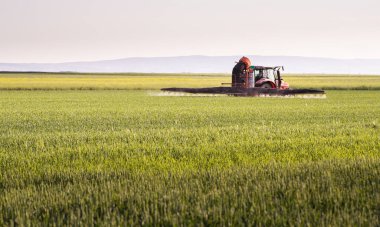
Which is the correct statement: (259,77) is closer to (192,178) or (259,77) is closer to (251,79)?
(251,79)

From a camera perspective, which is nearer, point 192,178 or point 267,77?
point 192,178

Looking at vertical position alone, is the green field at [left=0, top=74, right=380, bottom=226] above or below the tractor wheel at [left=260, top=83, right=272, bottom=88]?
below

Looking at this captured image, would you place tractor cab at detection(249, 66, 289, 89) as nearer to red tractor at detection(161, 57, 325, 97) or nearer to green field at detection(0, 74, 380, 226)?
red tractor at detection(161, 57, 325, 97)

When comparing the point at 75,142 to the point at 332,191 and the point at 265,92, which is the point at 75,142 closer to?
the point at 332,191

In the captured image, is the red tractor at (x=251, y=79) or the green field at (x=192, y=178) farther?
the red tractor at (x=251, y=79)

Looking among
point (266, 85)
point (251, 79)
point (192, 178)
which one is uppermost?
point (251, 79)

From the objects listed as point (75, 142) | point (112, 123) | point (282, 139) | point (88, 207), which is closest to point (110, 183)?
point (88, 207)

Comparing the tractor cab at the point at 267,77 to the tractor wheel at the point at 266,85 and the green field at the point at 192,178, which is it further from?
the green field at the point at 192,178

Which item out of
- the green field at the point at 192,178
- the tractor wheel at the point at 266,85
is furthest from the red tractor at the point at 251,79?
the green field at the point at 192,178

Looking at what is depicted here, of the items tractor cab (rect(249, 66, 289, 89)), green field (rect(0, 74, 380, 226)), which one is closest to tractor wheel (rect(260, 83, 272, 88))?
tractor cab (rect(249, 66, 289, 89))

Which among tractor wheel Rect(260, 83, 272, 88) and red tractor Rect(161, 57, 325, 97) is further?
tractor wheel Rect(260, 83, 272, 88)

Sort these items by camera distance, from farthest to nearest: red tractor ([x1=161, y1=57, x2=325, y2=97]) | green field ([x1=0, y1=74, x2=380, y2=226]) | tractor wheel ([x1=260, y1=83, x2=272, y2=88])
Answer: tractor wheel ([x1=260, y1=83, x2=272, y2=88])
red tractor ([x1=161, y1=57, x2=325, y2=97])
green field ([x1=0, y1=74, x2=380, y2=226])

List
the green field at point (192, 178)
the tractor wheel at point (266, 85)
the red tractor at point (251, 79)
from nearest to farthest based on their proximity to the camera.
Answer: the green field at point (192, 178), the red tractor at point (251, 79), the tractor wheel at point (266, 85)

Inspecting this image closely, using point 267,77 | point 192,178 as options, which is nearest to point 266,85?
point 267,77
